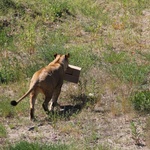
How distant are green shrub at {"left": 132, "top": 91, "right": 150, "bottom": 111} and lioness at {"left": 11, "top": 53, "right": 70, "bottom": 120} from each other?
1455 mm

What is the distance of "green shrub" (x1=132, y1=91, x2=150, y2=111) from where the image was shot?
28.0 feet

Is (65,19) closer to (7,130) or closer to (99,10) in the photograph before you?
(99,10)

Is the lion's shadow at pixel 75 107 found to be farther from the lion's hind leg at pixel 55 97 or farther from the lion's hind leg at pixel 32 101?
the lion's hind leg at pixel 32 101

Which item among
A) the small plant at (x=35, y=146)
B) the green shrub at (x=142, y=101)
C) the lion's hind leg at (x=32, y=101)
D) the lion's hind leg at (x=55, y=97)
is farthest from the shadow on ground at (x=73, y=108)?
the small plant at (x=35, y=146)

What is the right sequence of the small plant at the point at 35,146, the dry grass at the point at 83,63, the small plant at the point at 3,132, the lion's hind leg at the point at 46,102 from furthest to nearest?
the lion's hind leg at the point at 46,102 < the dry grass at the point at 83,63 < the small plant at the point at 3,132 < the small plant at the point at 35,146

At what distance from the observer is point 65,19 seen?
13703mm

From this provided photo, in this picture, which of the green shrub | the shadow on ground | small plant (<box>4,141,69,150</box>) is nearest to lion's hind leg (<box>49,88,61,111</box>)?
the shadow on ground

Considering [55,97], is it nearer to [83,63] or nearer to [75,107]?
[75,107]

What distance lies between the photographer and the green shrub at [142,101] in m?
8.54

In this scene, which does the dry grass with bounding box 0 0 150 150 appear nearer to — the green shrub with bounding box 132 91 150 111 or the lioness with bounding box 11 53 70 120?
the green shrub with bounding box 132 91 150 111

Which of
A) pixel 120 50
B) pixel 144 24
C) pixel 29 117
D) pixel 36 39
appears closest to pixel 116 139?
pixel 29 117

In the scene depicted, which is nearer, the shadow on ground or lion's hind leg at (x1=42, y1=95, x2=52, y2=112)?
the shadow on ground

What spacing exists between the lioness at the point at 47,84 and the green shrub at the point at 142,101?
4.77ft

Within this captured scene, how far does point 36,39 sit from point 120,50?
2.19 m
